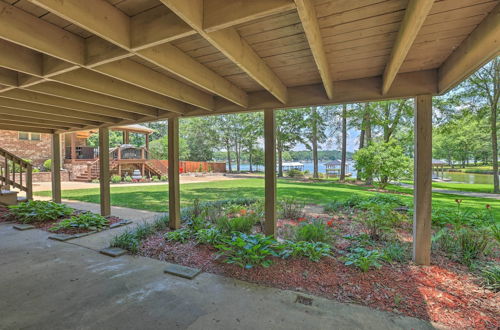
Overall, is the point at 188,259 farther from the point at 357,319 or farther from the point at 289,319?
the point at 357,319

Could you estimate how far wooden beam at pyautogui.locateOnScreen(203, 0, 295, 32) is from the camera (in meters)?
1.32

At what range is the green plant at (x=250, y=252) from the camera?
2.72 meters

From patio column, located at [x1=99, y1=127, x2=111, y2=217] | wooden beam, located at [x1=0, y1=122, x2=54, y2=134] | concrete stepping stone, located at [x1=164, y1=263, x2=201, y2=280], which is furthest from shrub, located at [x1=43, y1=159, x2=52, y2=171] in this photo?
concrete stepping stone, located at [x1=164, y1=263, x2=201, y2=280]

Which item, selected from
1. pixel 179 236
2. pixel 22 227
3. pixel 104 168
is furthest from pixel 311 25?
pixel 22 227

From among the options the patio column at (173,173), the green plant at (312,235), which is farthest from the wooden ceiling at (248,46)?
the green plant at (312,235)

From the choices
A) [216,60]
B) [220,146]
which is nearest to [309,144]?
[220,146]

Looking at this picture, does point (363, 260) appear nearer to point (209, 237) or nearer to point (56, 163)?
point (209, 237)

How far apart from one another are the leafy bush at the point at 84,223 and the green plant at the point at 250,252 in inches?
117

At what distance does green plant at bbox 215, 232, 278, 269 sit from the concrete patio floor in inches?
11.2

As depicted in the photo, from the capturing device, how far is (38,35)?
1688 millimetres

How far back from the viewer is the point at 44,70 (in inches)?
89.2

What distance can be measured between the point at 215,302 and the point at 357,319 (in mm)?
1224

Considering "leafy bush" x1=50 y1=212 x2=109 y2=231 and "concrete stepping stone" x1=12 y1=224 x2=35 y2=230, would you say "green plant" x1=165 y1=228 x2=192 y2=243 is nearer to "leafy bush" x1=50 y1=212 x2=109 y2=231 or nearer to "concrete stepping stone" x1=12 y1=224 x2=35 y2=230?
"leafy bush" x1=50 y1=212 x2=109 y2=231

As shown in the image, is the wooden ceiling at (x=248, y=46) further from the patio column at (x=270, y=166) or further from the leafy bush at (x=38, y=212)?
the leafy bush at (x=38, y=212)
